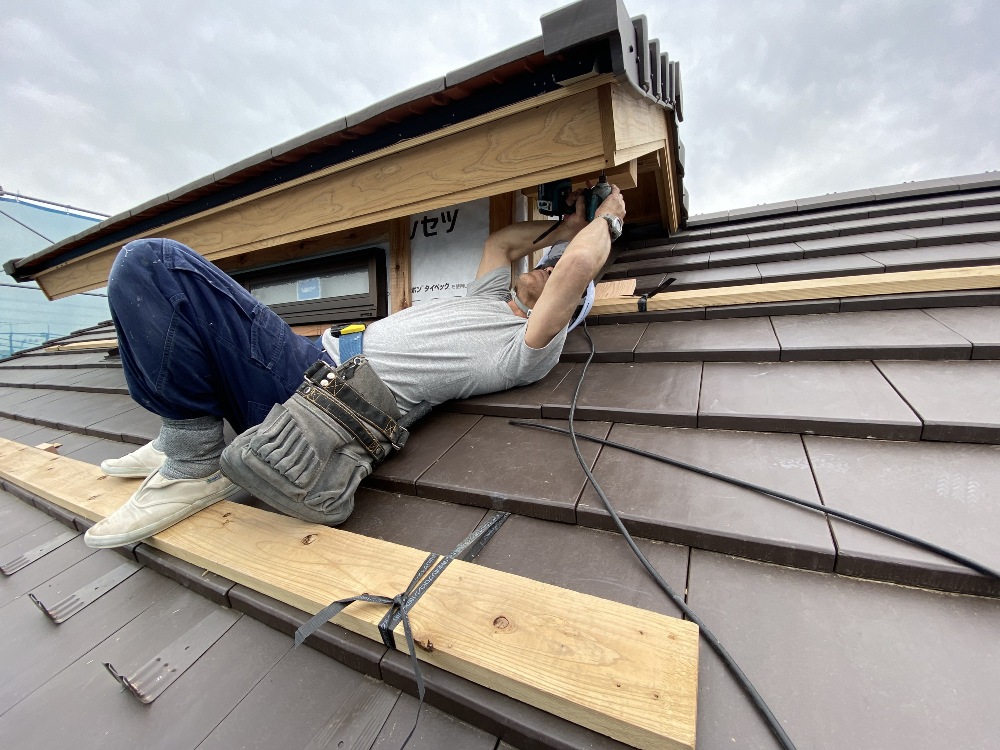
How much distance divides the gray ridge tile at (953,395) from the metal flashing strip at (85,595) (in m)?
2.24

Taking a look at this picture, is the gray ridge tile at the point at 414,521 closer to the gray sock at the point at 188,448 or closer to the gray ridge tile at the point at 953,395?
the gray sock at the point at 188,448

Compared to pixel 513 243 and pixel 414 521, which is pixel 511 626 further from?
pixel 513 243

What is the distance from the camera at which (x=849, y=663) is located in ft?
1.89

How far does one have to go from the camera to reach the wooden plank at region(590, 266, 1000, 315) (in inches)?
57.6

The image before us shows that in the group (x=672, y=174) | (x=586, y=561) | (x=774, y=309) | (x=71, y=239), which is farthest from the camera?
(x=71, y=239)

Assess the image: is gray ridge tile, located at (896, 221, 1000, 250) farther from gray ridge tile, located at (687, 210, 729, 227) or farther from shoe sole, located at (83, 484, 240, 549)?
shoe sole, located at (83, 484, 240, 549)

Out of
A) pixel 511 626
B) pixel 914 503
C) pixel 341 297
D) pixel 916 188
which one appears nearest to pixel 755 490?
pixel 914 503

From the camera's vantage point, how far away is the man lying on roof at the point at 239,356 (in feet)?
3.80

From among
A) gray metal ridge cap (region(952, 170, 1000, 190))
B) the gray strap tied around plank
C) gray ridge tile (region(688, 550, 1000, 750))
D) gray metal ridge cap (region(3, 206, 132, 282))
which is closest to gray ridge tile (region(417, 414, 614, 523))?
the gray strap tied around plank

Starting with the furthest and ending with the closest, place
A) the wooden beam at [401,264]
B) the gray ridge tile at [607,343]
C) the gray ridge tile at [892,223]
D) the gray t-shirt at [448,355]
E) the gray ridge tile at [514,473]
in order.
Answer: the wooden beam at [401,264] → the gray ridge tile at [892,223] → the gray ridge tile at [607,343] → the gray t-shirt at [448,355] → the gray ridge tile at [514,473]

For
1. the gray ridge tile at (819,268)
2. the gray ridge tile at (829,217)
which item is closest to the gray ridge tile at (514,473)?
the gray ridge tile at (819,268)

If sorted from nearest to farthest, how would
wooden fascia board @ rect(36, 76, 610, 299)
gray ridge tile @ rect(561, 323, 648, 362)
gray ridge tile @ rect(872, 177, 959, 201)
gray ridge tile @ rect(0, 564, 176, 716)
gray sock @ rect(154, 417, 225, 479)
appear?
gray ridge tile @ rect(0, 564, 176, 716) → gray sock @ rect(154, 417, 225, 479) → wooden fascia board @ rect(36, 76, 610, 299) → gray ridge tile @ rect(561, 323, 648, 362) → gray ridge tile @ rect(872, 177, 959, 201)

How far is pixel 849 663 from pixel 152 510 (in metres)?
1.71

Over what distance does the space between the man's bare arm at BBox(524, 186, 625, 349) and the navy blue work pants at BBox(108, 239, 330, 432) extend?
0.92 m
